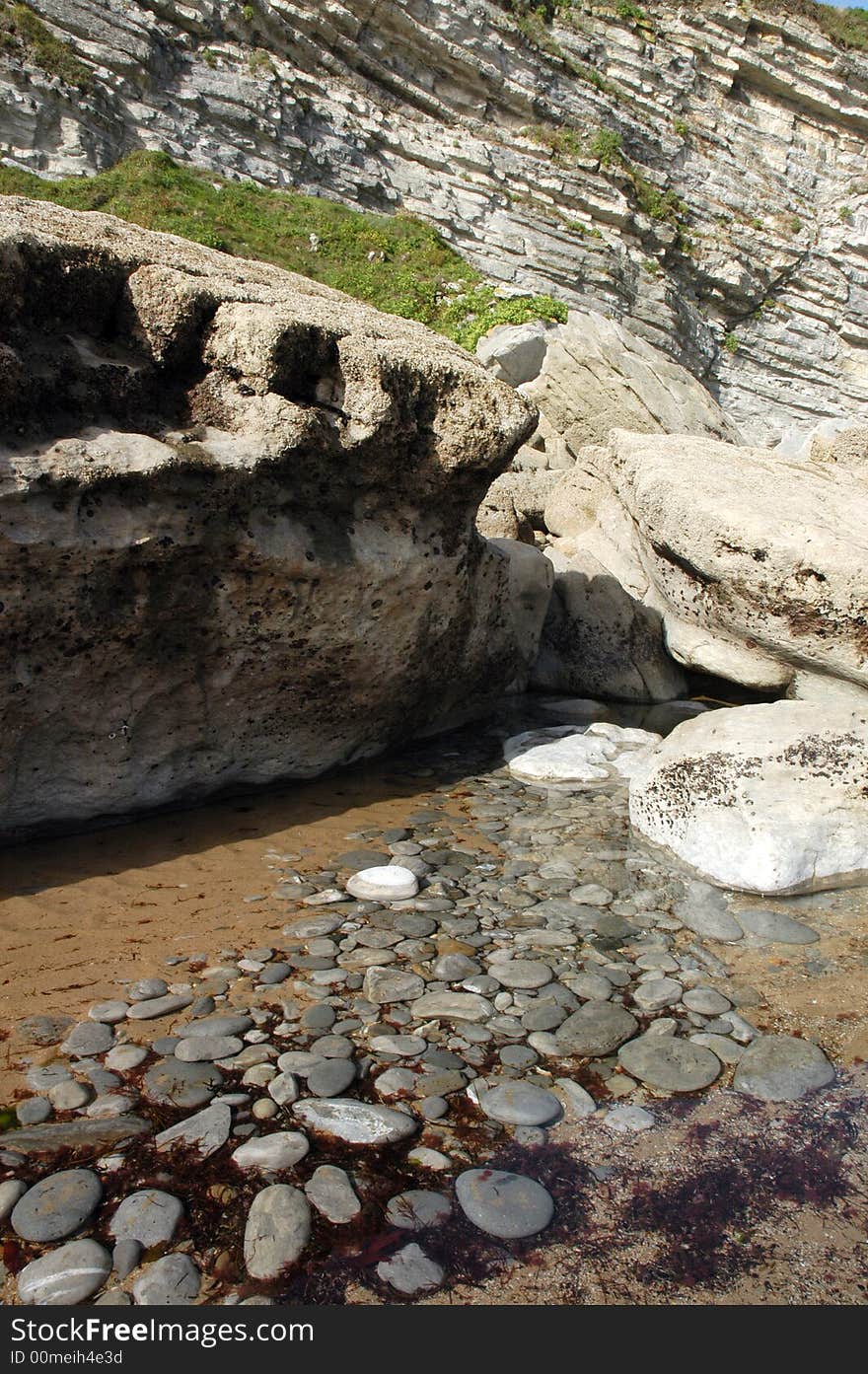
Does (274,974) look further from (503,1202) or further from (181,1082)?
(503,1202)

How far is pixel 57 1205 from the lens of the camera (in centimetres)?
221

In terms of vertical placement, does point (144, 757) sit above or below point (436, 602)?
below

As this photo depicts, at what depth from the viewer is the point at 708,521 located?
6.16m

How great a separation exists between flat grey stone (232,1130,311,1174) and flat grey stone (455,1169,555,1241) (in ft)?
1.41

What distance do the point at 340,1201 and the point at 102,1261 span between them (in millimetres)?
551

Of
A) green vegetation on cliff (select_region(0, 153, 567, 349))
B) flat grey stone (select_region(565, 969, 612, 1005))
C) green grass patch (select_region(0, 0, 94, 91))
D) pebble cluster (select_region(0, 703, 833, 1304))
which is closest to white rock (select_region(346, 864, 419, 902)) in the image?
pebble cluster (select_region(0, 703, 833, 1304))

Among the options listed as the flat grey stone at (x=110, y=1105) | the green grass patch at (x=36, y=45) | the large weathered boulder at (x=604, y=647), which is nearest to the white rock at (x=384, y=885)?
the flat grey stone at (x=110, y=1105)

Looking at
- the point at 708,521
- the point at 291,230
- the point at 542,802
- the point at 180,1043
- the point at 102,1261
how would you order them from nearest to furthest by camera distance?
the point at 102,1261 < the point at 180,1043 < the point at 542,802 < the point at 708,521 < the point at 291,230

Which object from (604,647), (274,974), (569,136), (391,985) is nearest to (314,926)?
(274,974)

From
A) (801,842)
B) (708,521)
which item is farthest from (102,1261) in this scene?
(708,521)

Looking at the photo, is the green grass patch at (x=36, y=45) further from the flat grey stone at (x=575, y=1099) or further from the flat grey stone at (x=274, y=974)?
the flat grey stone at (x=575, y=1099)

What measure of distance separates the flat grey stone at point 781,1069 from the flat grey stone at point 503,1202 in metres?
0.82

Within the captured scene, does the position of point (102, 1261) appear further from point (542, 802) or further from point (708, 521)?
point (708, 521)

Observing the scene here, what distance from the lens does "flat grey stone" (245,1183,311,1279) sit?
2.07 meters
